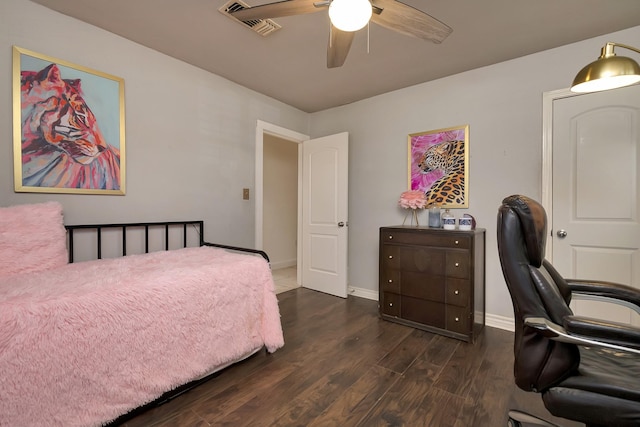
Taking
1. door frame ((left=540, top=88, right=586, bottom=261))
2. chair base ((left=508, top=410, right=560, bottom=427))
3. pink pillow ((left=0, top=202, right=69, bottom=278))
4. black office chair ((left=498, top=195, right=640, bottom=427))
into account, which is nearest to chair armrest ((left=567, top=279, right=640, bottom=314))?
black office chair ((left=498, top=195, right=640, bottom=427))

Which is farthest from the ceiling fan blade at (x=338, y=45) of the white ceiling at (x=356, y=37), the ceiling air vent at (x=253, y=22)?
the ceiling air vent at (x=253, y=22)

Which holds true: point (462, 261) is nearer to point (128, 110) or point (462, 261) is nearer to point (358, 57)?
point (358, 57)

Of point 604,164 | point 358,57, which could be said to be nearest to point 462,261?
point 604,164

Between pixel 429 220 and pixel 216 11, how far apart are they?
2.51m

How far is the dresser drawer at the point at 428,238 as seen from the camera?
234 cm

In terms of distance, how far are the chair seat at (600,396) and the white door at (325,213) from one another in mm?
2440

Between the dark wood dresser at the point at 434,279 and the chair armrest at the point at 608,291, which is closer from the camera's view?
the chair armrest at the point at 608,291

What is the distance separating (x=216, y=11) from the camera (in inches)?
74.9

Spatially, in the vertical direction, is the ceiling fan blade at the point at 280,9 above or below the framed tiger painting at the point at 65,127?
above

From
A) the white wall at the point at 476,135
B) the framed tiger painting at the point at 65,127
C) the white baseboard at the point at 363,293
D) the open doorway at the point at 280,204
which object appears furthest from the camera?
the open doorway at the point at 280,204

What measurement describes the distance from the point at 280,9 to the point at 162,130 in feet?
5.28

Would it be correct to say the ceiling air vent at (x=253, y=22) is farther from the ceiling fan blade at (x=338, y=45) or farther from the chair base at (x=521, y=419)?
the chair base at (x=521, y=419)

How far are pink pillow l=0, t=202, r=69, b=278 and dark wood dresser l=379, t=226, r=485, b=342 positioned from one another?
2.51 meters

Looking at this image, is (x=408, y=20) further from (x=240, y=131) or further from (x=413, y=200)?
(x=240, y=131)
